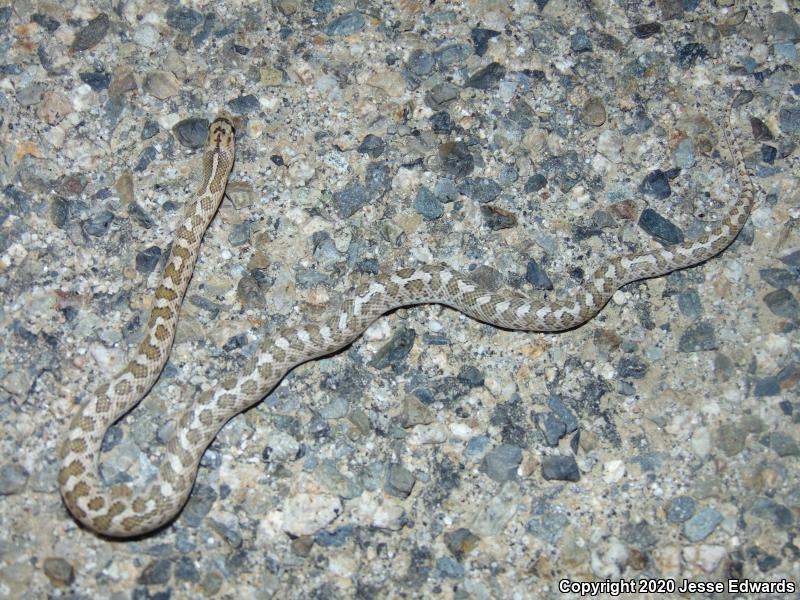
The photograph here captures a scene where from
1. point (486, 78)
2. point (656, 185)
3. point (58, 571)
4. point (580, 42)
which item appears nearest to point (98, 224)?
point (58, 571)

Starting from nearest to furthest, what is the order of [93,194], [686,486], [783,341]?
[686,486] → [783,341] → [93,194]

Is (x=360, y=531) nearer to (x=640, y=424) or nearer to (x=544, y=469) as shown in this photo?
(x=544, y=469)

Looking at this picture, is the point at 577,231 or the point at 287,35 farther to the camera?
the point at 287,35

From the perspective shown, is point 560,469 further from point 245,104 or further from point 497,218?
point 245,104

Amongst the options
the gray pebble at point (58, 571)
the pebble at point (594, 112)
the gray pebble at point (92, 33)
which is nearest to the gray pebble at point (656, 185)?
the pebble at point (594, 112)

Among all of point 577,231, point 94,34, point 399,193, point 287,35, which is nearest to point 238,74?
point 287,35

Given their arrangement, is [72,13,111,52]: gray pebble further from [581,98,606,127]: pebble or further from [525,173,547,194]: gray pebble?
[581,98,606,127]: pebble
